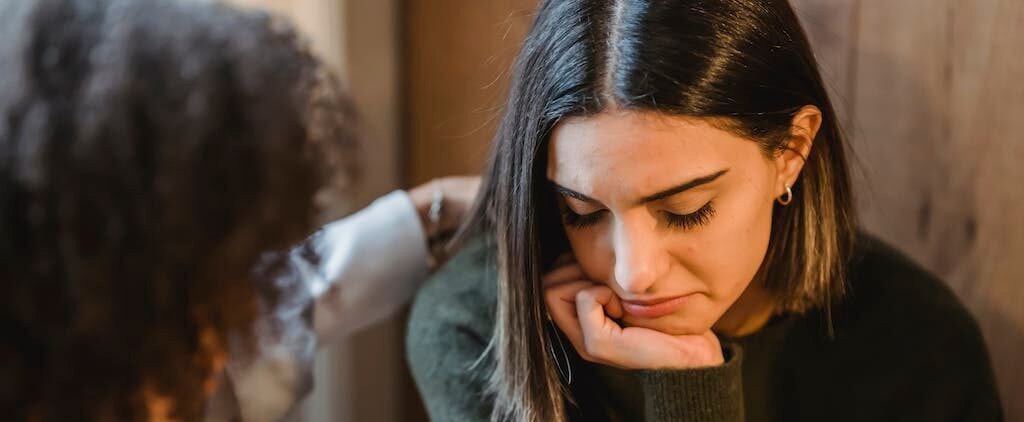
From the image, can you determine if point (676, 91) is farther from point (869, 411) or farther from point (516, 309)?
point (869, 411)

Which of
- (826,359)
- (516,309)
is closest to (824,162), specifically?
(826,359)

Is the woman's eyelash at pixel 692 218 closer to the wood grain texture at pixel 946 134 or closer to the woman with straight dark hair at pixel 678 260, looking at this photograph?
the woman with straight dark hair at pixel 678 260

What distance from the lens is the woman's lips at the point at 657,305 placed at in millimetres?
970

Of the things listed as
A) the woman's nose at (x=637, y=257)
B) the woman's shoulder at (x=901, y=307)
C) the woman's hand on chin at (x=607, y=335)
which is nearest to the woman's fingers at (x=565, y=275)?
the woman's hand on chin at (x=607, y=335)

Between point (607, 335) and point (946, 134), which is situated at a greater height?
point (946, 134)

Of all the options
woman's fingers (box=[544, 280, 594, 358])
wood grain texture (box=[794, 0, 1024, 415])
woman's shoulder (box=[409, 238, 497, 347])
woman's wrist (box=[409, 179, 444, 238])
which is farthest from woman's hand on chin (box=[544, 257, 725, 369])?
wood grain texture (box=[794, 0, 1024, 415])

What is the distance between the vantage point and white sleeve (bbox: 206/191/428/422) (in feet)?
3.78

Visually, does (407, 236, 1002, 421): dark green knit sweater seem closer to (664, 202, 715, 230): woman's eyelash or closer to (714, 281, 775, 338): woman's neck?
(714, 281, 775, 338): woman's neck

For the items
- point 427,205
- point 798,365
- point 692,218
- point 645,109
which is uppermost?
point 645,109

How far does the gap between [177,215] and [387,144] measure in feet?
2.38

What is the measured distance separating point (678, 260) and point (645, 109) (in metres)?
0.15

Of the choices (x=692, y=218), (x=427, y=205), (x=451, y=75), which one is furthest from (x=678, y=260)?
(x=451, y=75)

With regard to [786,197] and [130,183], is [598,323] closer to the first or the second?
[786,197]

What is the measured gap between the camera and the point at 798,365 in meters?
1.11
